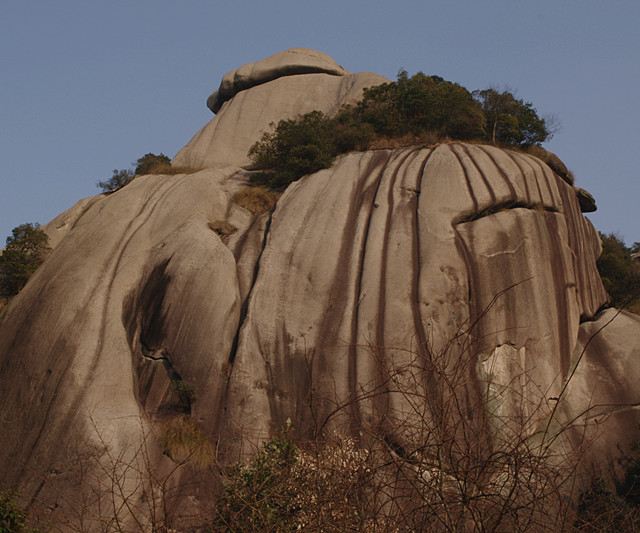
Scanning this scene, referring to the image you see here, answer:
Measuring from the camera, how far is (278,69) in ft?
117

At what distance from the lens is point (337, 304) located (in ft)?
69.1

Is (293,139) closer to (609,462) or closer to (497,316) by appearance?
(497,316)

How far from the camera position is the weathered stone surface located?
35781mm

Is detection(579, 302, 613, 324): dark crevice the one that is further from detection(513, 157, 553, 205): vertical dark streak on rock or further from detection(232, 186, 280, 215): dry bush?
detection(232, 186, 280, 215): dry bush

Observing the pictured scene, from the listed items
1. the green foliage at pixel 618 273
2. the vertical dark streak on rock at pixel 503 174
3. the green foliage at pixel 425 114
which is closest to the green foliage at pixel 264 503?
the vertical dark streak on rock at pixel 503 174

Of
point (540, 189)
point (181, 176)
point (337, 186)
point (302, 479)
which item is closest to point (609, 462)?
point (540, 189)

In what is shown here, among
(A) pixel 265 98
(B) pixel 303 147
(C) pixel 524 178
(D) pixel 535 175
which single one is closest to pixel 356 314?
(C) pixel 524 178

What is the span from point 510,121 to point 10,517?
2051 cm

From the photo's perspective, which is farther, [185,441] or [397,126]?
[397,126]

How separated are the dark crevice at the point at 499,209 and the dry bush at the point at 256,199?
5322mm

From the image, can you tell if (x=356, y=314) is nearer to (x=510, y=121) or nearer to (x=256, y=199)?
(x=256, y=199)

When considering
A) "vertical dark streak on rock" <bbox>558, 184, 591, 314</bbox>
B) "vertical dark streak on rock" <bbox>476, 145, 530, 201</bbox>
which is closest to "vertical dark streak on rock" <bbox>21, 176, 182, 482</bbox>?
"vertical dark streak on rock" <bbox>476, 145, 530, 201</bbox>

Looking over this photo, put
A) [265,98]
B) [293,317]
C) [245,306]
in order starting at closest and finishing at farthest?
[293,317]
[245,306]
[265,98]

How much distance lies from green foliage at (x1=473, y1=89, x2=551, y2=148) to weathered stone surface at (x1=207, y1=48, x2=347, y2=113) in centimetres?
708
